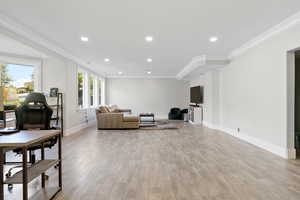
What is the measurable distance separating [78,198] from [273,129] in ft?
13.1

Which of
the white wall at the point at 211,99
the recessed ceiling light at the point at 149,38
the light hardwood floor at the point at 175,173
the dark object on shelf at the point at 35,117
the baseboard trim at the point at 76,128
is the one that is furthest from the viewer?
the white wall at the point at 211,99

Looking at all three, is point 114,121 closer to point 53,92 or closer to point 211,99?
point 53,92

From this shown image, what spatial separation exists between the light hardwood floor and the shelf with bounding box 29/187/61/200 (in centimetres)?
9

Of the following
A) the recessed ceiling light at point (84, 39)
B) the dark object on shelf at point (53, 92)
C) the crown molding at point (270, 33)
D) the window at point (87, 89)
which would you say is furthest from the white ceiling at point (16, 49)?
Answer: the crown molding at point (270, 33)

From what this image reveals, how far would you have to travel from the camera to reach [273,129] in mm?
3859

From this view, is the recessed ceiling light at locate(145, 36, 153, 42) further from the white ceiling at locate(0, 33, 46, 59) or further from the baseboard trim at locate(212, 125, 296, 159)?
the baseboard trim at locate(212, 125, 296, 159)

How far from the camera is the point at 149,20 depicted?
3.29 meters

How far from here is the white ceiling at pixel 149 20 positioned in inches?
108

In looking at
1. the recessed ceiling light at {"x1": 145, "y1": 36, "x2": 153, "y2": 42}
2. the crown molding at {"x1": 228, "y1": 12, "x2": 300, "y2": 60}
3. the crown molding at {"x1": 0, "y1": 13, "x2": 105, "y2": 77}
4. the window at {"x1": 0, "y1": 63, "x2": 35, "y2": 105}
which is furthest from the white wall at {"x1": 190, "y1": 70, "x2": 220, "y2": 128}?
the window at {"x1": 0, "y1": 63, "x2": 35, "y2": 105}

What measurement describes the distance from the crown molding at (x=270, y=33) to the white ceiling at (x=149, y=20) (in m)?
0.14

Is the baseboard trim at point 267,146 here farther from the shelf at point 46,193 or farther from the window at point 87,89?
the window at point 87,89

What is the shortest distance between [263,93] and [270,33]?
134cm

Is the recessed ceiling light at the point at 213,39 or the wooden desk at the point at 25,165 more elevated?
the recessed ceiling light at the point at 213,39

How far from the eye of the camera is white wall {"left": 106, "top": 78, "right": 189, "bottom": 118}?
11086 mm
